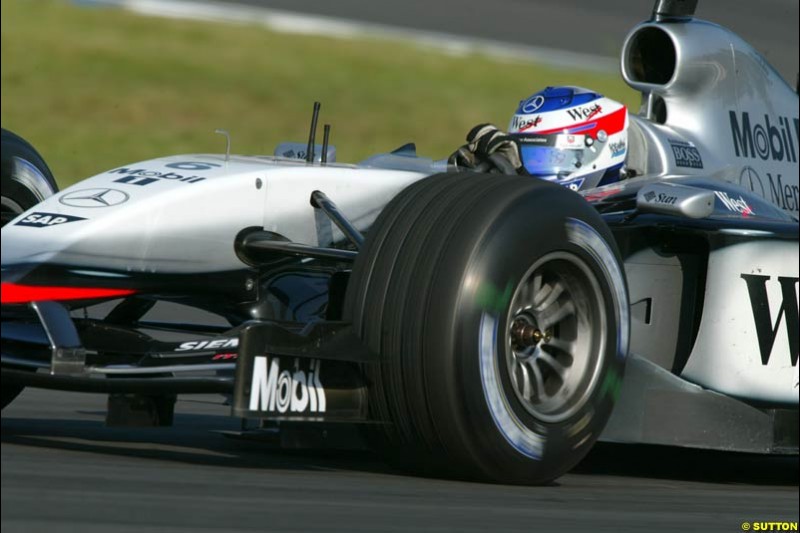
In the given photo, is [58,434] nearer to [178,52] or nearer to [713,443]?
[713,443]

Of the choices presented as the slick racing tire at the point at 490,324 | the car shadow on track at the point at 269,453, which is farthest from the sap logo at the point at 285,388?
the car shadow on track at the point at 269,453

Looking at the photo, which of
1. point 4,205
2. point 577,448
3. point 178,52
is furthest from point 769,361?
point 178,52

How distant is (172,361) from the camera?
14.0ft

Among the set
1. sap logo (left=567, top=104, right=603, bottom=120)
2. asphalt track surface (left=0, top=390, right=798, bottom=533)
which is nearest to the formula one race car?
asphalt track surface (left=0, top=390, right=798, bottom=533)

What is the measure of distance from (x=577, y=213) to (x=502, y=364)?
0.57 meters

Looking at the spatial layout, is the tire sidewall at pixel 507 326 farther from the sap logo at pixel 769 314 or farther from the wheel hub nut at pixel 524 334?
the sap logo at pixel 769 314

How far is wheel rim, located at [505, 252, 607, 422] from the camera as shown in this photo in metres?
4.51

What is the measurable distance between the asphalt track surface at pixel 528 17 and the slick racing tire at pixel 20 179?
13813 millimetres

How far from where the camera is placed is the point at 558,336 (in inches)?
182

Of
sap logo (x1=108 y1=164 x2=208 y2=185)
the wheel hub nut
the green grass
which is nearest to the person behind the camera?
the wheel hub nut

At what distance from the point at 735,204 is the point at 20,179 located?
Answer: 268 cm

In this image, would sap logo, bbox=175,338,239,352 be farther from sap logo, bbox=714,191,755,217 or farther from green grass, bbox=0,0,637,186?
green grass, bbox=0,0,637,186

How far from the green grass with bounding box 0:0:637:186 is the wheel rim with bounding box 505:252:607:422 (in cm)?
884

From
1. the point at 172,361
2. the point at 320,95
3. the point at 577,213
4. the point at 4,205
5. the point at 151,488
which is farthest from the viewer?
the point at 320,95
